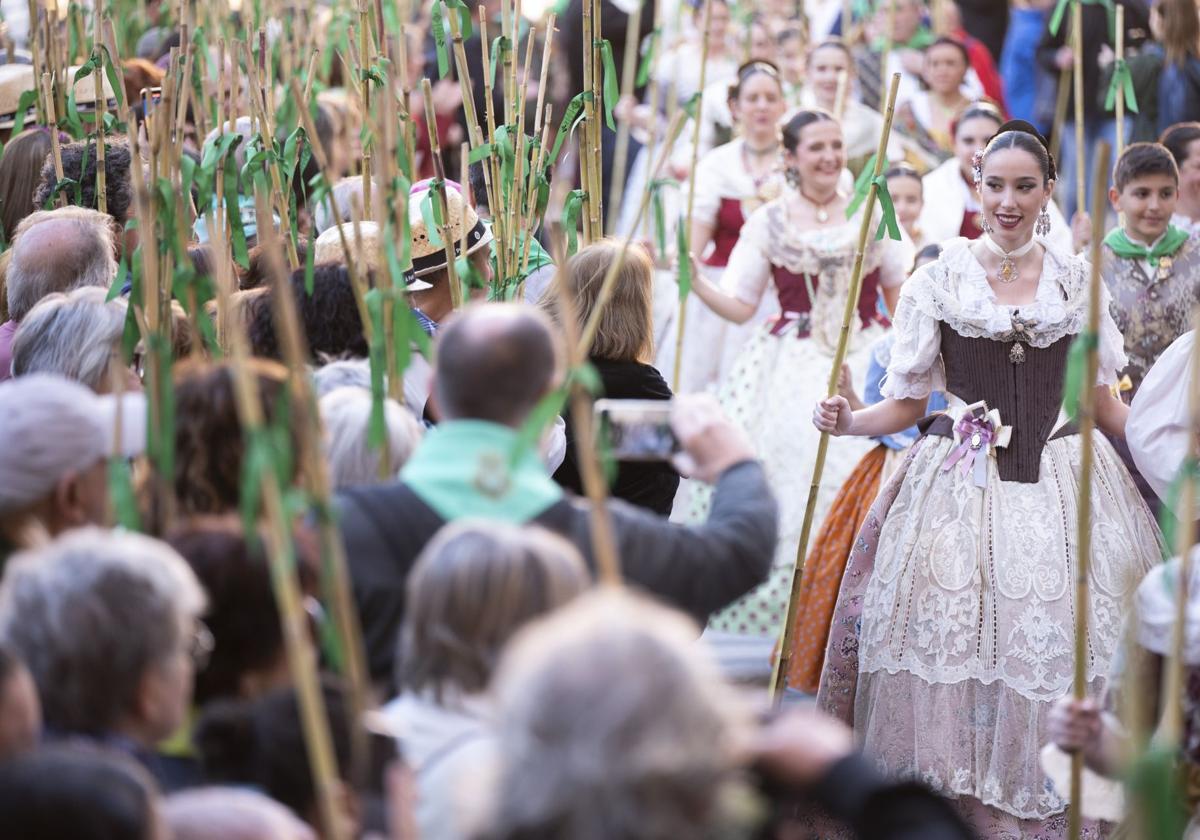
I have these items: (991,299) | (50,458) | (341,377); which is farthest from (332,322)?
(991,299)

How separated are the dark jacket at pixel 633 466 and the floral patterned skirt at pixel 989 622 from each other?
0.50 metres

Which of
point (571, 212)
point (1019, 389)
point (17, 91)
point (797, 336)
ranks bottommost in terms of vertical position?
point (797, 336)

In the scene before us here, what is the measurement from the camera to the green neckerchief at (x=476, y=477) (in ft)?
6.49

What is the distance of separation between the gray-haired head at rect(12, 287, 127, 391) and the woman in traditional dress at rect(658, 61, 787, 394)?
3.33 meters

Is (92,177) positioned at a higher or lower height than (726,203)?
higher

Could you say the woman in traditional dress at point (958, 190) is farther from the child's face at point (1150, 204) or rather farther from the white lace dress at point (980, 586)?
the white lace dress at point (980, 586)

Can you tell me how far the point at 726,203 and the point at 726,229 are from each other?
3.5 inches

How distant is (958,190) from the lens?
19.3 feet

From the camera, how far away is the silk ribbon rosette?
3422 mm

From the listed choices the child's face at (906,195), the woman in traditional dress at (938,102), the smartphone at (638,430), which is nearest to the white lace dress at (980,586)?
the smartphone at (638,430)

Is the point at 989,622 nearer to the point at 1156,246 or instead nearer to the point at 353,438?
the point at 1156,246

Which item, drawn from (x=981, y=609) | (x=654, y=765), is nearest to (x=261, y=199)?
(x=654, y=765)

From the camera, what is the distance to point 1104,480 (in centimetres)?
346
